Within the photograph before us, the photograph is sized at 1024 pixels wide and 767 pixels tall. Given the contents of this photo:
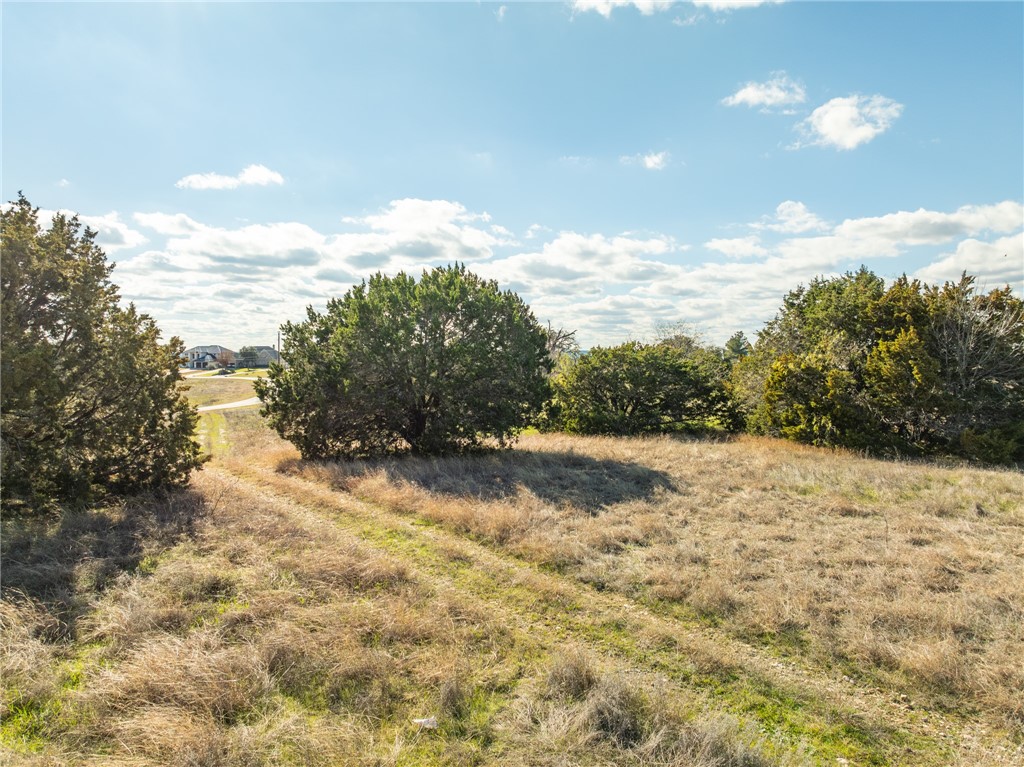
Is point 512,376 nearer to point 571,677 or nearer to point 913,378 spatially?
point 571,677

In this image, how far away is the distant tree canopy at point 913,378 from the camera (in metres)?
16.1

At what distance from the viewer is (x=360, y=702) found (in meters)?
4.21

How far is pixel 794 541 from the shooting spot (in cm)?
810

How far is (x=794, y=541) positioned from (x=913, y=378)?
12.3 meters

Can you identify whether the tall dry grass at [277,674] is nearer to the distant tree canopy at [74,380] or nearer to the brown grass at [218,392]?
the distant tree canopy at [74,380]

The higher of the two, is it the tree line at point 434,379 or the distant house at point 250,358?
the distant house at point 250,358

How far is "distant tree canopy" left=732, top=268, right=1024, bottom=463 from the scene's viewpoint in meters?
16.1

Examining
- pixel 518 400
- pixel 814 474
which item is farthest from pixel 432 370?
pixel 814 474

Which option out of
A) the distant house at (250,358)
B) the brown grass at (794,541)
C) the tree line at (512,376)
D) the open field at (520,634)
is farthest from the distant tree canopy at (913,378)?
the distant house at (250,358)

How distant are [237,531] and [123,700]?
4.27 m

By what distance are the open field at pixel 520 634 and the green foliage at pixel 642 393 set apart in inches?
531

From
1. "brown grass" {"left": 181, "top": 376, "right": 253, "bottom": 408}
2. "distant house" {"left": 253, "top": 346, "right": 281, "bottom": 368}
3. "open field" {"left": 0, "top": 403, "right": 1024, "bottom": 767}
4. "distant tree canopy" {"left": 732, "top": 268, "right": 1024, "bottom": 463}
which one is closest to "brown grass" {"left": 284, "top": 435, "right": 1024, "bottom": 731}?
"open field" {"left": 0, "top": 403, "right": 1024, "bottom": 767}

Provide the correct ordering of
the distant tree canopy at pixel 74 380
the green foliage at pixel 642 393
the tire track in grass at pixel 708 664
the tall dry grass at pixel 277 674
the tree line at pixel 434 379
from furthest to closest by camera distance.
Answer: the green foliage at pixel 642 393 → the tree line at pixel 434 379 → the distant tree canopy at pixel 74 380 → the tire track in grass at pixel 708 664 → the tall dry grass at pixel 277 674

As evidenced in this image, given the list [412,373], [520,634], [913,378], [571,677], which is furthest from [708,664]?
[913,378]
